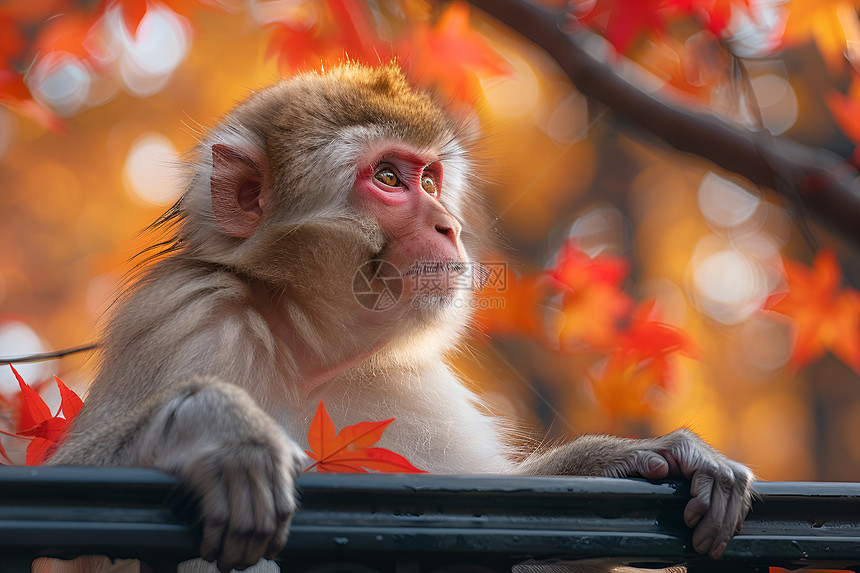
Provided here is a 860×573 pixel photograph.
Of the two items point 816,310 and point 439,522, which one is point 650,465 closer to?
point 439,522

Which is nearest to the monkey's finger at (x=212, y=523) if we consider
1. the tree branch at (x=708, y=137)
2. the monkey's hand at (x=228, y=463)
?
the monkey's hand at (x=228, y=463)

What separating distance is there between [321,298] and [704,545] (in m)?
1.19

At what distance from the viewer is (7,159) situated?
23.8 ft

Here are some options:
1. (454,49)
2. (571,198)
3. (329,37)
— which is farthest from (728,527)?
(571,198)

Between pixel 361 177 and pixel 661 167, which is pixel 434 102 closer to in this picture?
pixel 361 177

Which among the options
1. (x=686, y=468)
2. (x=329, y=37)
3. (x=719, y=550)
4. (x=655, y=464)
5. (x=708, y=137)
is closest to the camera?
(x=719, y=550)

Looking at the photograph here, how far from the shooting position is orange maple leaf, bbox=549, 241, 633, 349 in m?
4.98

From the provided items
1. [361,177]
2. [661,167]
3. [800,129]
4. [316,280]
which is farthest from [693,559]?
[800,129]

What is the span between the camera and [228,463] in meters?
1.25

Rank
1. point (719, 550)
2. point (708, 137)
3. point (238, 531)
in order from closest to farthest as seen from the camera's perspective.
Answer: point (238, 531)
point (719, 550)
point (708, 137)

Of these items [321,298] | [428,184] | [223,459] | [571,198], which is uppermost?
[223,459]

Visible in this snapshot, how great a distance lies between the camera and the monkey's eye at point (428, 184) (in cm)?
247

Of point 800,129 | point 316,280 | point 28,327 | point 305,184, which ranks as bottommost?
point 28,327

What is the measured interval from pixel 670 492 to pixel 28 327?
6.88 metres
